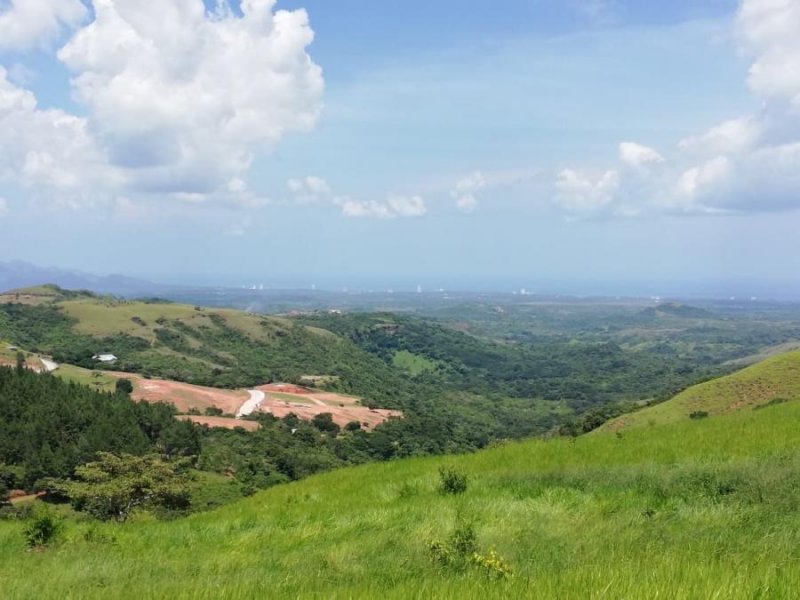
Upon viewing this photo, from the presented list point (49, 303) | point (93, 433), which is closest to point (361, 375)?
point (49, 303)

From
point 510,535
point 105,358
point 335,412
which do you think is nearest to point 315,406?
point 335,412

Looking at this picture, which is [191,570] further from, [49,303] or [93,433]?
[49,303]

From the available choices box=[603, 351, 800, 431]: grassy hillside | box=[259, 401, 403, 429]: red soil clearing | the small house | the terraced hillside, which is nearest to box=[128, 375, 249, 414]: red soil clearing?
box=[259, 401, 403, 429]: red soil clearing

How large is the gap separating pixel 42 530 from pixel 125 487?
43.0 ft

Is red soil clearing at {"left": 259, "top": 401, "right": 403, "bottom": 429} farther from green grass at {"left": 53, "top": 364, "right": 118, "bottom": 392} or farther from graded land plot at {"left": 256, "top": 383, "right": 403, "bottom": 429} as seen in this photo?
green grass at {"left": 53, "top": 364, "right": 118, "bottom": 392}

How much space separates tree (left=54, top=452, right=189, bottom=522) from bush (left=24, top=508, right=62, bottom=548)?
12003 millimetres

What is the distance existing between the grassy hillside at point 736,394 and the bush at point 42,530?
2401cm

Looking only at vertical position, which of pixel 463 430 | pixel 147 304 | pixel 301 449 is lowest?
pixel 463 430

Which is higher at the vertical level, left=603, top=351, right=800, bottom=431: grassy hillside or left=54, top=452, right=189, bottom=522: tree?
left=603, top=351, right=800, bottom=431: grassy hillside

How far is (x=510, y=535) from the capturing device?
7688 mm

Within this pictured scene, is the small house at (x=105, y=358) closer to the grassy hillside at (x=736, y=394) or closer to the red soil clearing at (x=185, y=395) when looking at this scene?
the red soil clearing at (x=185, y=395)

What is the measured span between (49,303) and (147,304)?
27.6 meters

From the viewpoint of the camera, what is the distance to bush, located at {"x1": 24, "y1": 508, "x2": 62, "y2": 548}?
10531 millimetres

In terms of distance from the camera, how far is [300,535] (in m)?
9.35
